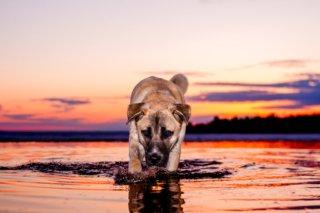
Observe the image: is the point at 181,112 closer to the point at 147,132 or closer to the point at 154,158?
the point at 147,132

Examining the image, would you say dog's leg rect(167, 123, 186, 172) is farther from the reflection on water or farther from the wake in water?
the reflection on water

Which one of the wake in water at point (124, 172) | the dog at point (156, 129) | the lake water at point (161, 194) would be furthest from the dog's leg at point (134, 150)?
the lake water at point (161, 194)

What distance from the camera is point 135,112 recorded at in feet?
29.4

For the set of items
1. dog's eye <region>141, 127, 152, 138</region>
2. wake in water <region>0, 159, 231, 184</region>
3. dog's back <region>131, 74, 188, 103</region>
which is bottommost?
wake in water <region>0, 159, 231, 184</region>

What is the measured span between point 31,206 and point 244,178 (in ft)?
14.9

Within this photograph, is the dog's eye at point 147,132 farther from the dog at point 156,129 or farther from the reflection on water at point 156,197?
the reflection on water at point 156,197

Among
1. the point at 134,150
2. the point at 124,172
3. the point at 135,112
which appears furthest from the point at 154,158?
the point at 124,172

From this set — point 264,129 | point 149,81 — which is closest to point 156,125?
point 149,81

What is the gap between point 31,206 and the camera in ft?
20.7

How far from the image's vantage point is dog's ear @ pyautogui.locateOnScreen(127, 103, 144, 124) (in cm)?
895

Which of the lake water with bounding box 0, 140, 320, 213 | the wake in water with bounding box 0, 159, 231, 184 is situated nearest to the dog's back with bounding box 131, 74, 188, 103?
the wake in water with bounding box 0, 159, 231, 184

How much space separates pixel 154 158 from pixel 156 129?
51 cm

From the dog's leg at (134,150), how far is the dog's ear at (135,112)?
250 mm

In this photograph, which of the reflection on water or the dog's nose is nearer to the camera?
the reflection on water
